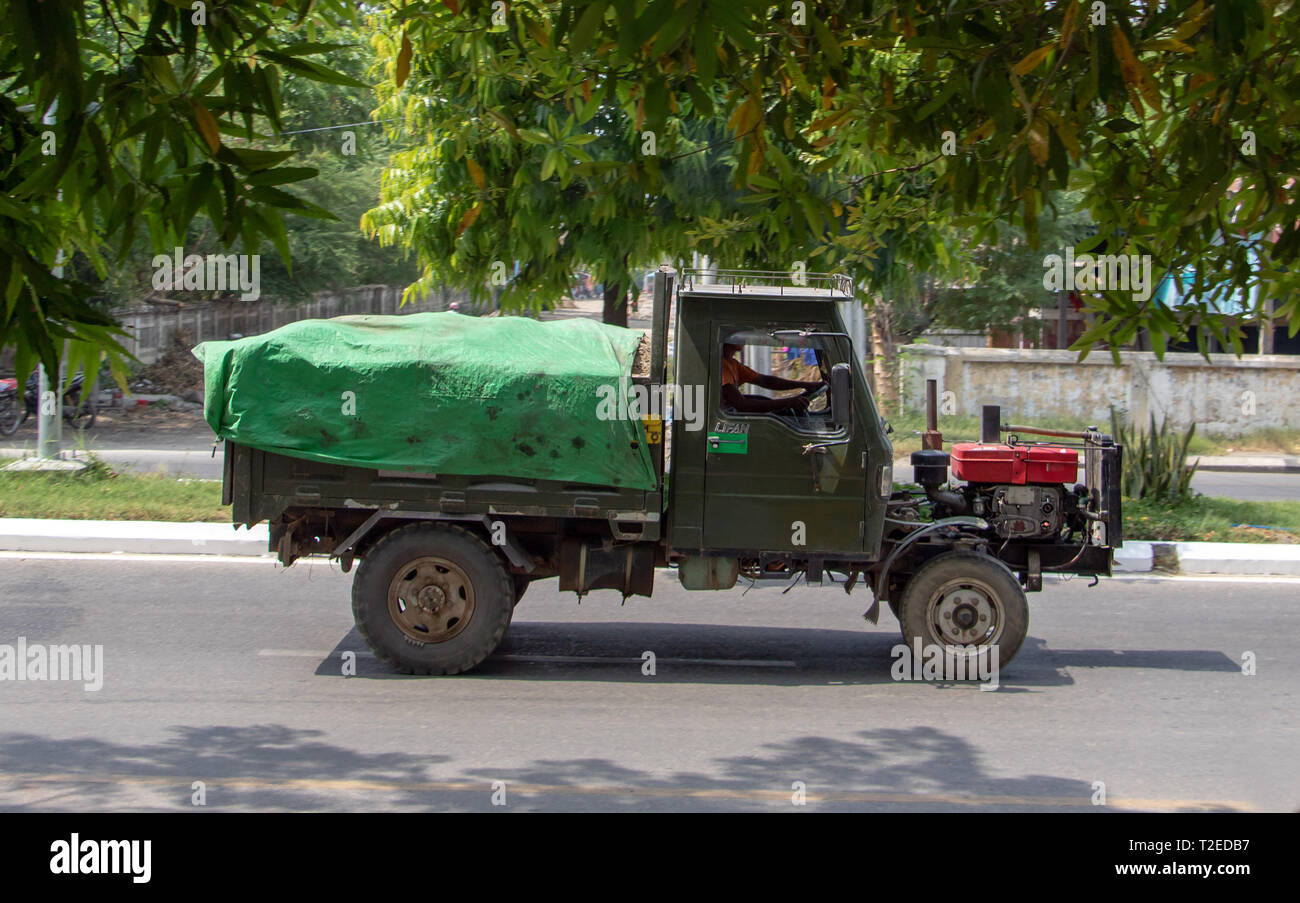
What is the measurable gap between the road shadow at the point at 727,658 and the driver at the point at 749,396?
5.69 feet

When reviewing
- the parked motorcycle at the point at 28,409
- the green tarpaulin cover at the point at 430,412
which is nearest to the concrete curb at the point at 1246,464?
the green tarpaulin cover at the point at 430,412

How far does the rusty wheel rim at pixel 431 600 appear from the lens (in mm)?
7863

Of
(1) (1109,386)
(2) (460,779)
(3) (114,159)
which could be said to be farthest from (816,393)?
(1) (1109,386)

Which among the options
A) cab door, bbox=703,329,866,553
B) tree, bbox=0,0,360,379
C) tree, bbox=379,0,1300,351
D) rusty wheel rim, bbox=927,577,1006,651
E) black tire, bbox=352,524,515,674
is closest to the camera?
tree, bbox=0,0,360,379

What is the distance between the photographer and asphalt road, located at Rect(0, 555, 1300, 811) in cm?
601

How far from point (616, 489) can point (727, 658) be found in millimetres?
1604

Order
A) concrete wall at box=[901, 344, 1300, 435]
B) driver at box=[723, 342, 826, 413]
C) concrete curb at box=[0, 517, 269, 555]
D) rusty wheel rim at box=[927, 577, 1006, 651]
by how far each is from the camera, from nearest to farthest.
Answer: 1. driver at box=[723, 342, 826, 413]
2. rusty wheel rim at box=[927, 577, 1006, 651]
3. concrete curb at box=[0, 517, 269, 555]
4. concrete wall at box=[901, 344, 1300, 435]

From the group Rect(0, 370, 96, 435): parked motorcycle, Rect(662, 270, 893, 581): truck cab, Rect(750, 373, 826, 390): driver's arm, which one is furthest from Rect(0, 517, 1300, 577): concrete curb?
Rect(0, 370, 96, 435): parked motorcycle

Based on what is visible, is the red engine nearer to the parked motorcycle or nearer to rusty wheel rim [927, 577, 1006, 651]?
rusty wheel rim [927, 577, 1006, 651]

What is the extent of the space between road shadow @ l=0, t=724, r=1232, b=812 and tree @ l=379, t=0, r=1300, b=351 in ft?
8.05

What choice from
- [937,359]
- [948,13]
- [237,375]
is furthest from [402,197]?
[937,359]

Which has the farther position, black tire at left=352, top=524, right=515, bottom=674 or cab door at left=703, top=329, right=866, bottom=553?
black tire at left=352, top=524, right=515, bottom=674

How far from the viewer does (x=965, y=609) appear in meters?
8.09

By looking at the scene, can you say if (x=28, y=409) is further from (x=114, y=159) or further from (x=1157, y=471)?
(x=114, y=159)
